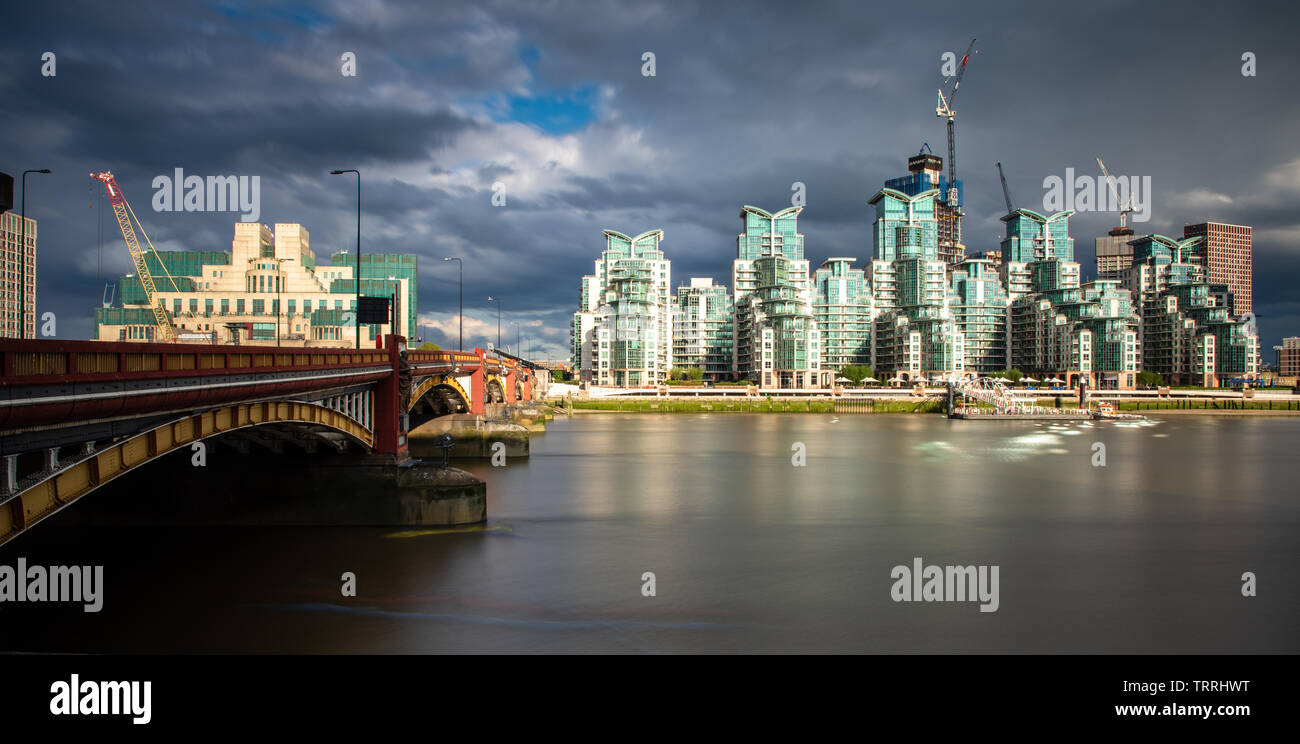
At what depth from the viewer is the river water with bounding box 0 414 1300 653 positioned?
19750 mm

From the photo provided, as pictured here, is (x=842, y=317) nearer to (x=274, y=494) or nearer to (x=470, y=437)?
(x=470, y=437)

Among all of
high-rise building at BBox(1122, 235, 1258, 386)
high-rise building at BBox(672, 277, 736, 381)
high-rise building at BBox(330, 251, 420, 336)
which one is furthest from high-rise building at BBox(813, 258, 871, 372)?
high-rise building at BBox(330, 251, 420, 336)

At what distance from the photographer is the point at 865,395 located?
136m

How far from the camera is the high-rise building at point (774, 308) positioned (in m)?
151

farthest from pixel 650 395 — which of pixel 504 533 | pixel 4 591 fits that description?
pixel 4 591

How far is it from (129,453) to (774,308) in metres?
145

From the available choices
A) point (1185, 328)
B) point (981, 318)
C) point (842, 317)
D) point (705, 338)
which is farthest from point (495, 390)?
point (1185, 328)

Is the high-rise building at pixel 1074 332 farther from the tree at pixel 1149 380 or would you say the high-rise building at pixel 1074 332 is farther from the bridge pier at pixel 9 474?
the bridge pier at pixel 9 474

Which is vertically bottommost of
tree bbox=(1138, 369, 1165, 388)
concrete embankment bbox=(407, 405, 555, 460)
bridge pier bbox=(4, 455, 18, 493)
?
concrete embankment bbox=(407, 405, 555, 460)

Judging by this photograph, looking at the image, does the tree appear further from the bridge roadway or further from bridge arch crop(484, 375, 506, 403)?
the bridge roadway

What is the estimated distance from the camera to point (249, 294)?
12450 centimetres

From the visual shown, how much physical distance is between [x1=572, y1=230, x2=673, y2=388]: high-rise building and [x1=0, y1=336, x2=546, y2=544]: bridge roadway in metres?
124
